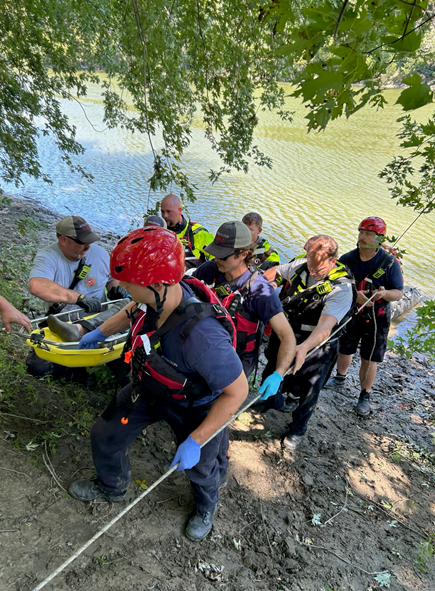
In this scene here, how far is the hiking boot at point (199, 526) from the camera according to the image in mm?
2846

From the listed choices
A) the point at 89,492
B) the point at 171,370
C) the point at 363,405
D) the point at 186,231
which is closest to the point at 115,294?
the point at 186,231

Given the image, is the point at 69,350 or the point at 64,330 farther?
the point at 64,330

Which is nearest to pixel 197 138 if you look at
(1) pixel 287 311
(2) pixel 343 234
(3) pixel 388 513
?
(2) pixel 343 234

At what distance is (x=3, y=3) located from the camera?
4.59m

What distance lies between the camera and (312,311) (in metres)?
3.93

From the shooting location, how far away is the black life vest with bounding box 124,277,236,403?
2209 mm

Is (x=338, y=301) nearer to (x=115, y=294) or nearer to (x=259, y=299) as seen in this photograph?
(x=259, y=299)

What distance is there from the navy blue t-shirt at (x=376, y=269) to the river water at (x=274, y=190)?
6197mm

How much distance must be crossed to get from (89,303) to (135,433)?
1.57 m

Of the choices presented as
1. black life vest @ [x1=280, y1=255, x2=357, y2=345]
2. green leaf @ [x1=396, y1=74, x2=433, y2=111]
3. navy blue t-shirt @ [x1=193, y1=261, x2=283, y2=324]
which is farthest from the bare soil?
green leaf @ [x1=396, y1=74, x2=433, y2=111]

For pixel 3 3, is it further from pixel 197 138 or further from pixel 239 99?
pixel 197 138

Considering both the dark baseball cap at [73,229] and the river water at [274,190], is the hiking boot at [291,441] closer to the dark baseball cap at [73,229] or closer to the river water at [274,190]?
the dark baseball cap at [73,229]

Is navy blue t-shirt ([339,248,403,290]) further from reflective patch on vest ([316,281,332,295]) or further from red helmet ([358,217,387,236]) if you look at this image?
reflective patch on vest ([316,281,332,295])

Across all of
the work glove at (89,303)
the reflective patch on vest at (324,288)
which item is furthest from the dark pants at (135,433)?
the reflective patch on vest at (324,288)
